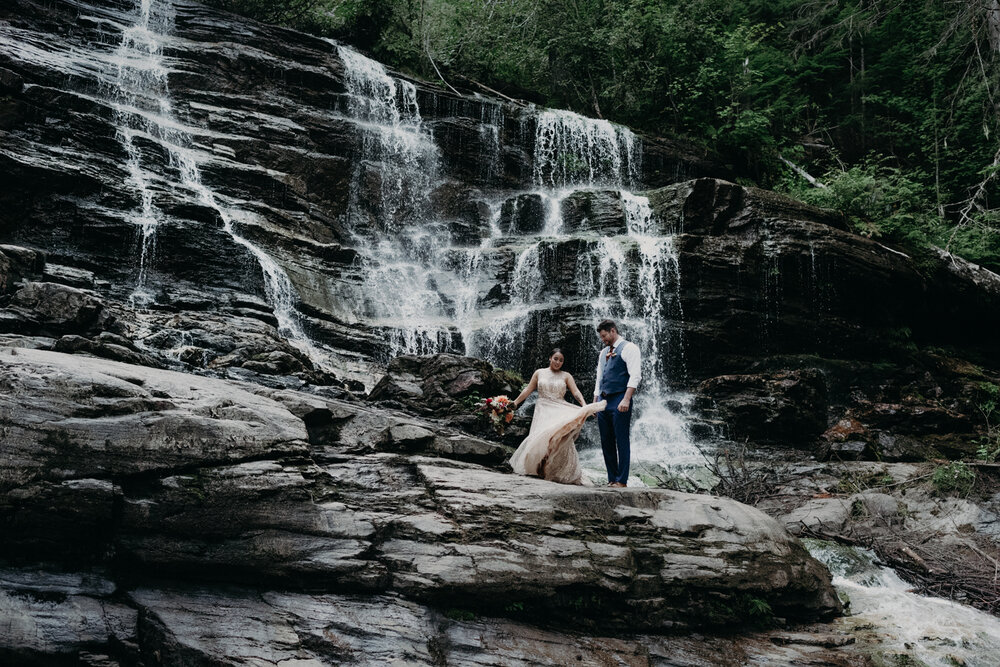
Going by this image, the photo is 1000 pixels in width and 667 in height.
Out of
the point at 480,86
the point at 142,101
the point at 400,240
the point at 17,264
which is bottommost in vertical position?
the point at 17,264

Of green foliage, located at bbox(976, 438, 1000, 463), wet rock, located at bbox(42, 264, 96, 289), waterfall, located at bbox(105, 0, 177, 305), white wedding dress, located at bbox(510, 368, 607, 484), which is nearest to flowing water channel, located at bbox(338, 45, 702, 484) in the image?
white wedding dress, located at bbox(510, 368, 607, 484)

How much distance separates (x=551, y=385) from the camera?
7469 mm

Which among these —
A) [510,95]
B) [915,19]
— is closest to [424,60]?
[510,95]

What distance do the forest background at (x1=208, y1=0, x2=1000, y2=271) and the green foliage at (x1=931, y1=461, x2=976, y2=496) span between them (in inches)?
485

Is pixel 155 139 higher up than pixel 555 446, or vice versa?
pixel 155 139

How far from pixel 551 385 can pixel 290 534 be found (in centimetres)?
326

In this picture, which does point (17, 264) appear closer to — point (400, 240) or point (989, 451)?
point (400, 240)

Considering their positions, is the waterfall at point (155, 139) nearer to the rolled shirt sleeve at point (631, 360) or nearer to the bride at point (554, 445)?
the bride at point (554, 445)

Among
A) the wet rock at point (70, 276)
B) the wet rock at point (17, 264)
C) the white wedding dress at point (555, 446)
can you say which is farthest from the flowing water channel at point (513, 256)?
the wet rock at point (17, 264)

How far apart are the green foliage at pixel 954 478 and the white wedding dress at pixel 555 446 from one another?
259 inches

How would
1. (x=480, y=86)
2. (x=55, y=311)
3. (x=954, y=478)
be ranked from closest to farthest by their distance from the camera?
(x=55, y=311) < (x=954, y=478) < (x=480, y=86)

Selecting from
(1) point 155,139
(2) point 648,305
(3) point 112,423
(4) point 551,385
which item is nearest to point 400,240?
(1) point 155,139

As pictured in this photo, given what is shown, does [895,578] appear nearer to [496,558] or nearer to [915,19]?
[496,558]

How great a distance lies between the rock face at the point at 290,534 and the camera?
187 inches
